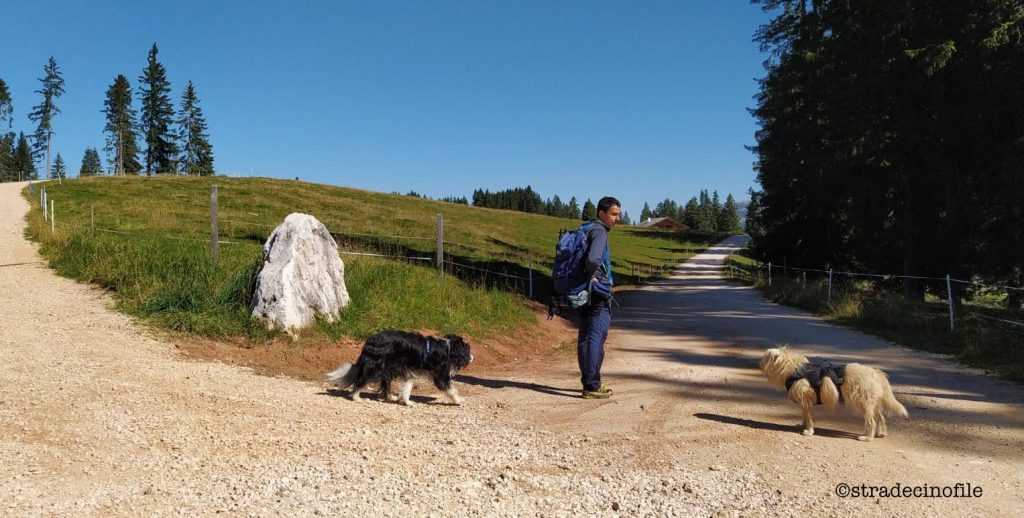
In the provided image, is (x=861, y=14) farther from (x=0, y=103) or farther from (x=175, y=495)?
(x=0, y=103)

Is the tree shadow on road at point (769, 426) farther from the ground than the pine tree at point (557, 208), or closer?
closer

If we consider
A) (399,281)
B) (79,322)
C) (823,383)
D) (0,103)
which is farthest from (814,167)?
(0,103)

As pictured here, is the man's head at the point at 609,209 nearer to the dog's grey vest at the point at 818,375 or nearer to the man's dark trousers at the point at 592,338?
the man's dark trousers at the point at 592,338

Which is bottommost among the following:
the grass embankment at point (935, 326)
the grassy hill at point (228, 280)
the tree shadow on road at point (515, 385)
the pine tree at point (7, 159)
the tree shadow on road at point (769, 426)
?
the tree shadow on road at point (515, 385)

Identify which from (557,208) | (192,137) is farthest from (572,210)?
(192,137)

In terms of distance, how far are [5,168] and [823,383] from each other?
4590 inches

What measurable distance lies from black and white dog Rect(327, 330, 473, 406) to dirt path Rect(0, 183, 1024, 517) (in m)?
0.20

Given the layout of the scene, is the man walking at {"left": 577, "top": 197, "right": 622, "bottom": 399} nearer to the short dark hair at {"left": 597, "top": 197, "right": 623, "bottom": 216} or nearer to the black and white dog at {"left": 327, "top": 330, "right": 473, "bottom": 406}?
the short dark hair at {"left": 597, "top": 197, "right": 623, "bottom": 216}

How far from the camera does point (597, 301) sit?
605 centimetres

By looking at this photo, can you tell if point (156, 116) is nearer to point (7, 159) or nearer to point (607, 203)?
point (7, 159)

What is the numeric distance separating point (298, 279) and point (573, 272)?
14.5 feet

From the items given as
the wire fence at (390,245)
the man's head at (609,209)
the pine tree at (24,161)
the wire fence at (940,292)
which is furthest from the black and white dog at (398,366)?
the pine tree at (24,161)

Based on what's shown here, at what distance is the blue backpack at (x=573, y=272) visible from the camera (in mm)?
5859

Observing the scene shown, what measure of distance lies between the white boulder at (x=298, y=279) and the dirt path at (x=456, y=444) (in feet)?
4.50
